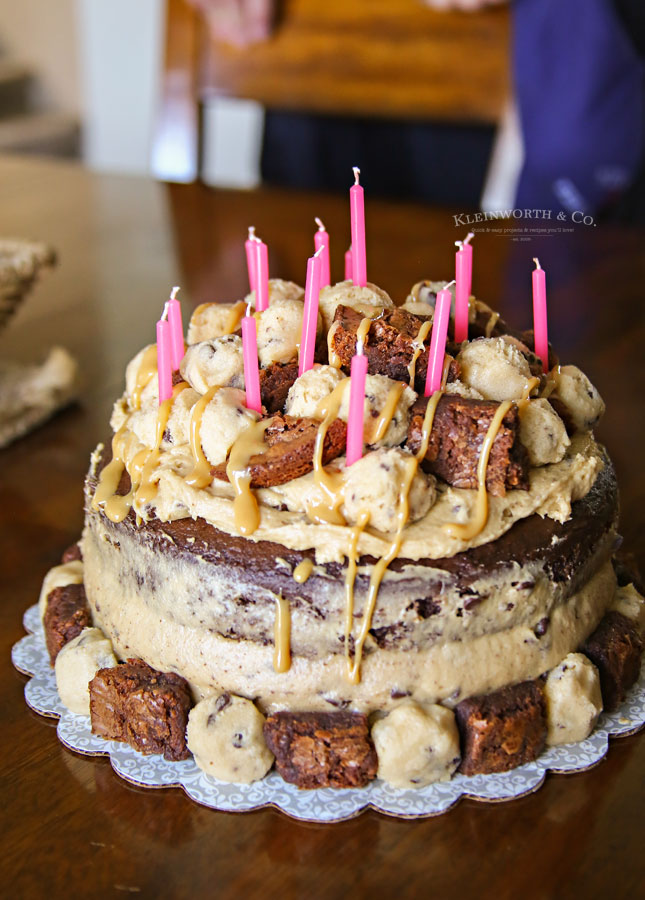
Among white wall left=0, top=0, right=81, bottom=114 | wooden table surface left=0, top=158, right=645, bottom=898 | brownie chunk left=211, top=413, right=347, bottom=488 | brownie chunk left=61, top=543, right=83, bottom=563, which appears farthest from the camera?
white wall left=0, top=0, right=81, bottom=114

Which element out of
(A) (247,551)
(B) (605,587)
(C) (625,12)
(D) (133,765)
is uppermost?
(C) (625,12)

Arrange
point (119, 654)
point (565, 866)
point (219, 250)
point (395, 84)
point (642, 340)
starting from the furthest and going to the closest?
point (395, 84) < point (219, 250) < point (642, 340) < point (119, 654) < point (565, 866)

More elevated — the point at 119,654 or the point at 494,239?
the point at 494,239

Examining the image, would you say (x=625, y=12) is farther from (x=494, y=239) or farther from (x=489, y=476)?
(x=489, y=476)

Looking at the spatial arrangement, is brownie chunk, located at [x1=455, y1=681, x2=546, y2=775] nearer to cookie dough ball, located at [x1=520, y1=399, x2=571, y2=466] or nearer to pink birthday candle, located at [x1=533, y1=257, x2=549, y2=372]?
cookie dough ball, located at [x1=520, y1=399, x2=571, y2=466]

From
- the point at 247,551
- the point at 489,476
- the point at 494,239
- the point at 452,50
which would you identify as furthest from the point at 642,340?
the point at 247,551

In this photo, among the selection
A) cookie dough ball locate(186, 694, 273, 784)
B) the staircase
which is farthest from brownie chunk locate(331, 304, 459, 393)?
Result: the staircase

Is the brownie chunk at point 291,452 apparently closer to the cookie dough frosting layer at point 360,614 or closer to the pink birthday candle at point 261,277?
the cookie dough frosting layer at point 360,614
